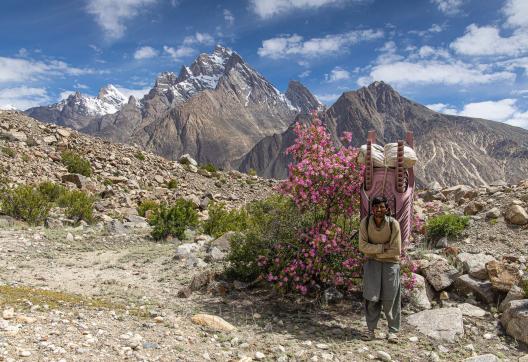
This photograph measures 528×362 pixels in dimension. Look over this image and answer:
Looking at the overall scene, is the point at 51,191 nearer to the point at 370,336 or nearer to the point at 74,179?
the point at 74,179

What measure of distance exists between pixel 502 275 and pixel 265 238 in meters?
4.72

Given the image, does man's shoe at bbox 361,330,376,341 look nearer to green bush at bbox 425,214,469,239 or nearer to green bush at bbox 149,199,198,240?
green bush at bbox 425,214,469,239

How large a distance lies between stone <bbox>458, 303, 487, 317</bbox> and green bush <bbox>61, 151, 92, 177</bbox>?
75.1 ft

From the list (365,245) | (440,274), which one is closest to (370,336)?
(365,245)

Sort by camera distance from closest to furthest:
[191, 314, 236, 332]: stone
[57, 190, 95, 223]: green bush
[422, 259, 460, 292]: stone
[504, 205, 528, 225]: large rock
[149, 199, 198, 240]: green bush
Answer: [191, 314, 236, 332]: stone → [422, 259, 460, 292]: stone → [504, 205, 528, 225]: large rock → [149, 199, 198, 240]: green bush → [57, 190, 95, 223]: green bush

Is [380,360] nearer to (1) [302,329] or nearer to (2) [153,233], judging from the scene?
(1) [302,329]

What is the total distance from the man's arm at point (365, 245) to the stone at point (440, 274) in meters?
2.78

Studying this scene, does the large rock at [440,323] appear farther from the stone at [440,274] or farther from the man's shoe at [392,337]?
the stone at [440,274]

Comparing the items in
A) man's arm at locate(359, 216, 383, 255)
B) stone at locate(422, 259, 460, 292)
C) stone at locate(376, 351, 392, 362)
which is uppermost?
man's arm at locate(359, 216, 383, 255)

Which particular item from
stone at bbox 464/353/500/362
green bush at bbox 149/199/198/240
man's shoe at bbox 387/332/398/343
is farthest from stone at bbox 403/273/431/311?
green bush at bbox 149/199/198/240

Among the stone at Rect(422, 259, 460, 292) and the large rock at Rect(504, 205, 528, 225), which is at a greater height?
the large rock at Rect(504, 205, 528, 225)

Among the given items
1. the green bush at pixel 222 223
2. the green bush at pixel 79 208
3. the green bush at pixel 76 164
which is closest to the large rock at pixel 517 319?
the green bush at pixel 222 223

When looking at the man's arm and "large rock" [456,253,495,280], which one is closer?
the man's arm

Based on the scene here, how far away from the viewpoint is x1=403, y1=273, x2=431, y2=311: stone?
865 cm
